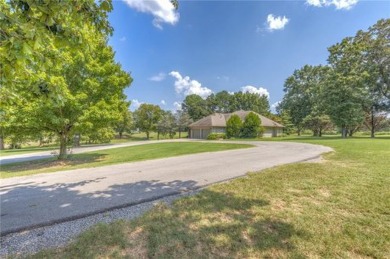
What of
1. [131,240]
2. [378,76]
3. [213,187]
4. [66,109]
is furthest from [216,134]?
[131,240]

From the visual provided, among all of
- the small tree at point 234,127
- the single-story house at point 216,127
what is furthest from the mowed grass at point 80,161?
the single-story house at point 216,127

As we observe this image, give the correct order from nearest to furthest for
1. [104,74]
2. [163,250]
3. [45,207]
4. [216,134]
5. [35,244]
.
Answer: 1. [163,250]
2. [35,244]
3. [45,207]
4. [104,74]
5. [216,134]

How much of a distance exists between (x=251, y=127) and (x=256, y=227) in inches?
1273

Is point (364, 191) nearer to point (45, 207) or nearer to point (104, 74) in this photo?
point (45, 207)

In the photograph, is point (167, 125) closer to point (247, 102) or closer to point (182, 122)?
point (182, 122)

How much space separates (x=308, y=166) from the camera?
26.6ft

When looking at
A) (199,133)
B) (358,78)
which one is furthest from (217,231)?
(199,133)

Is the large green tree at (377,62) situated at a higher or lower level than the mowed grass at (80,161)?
higher

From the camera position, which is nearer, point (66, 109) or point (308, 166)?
point (308, 166)

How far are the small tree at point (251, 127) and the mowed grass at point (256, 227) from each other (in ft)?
96.6

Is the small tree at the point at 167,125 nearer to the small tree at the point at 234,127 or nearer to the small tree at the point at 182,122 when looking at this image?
the small tree at the point at 182,122

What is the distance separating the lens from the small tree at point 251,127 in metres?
34.6

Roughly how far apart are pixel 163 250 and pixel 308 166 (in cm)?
709

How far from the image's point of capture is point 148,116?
49000mm
